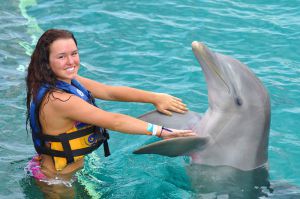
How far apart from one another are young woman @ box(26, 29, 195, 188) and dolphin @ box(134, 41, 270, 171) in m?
0.39

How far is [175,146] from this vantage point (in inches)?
229

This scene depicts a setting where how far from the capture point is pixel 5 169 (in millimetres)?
6840

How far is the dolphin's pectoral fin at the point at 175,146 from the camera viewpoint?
5.66 meters

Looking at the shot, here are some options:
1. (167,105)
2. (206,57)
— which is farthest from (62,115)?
(206,57)

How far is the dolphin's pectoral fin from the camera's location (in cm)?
566

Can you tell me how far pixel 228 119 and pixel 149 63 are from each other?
13.1ft

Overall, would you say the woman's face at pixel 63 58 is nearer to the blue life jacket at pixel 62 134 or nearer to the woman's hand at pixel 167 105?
the blue life jacket at pixel 62 134

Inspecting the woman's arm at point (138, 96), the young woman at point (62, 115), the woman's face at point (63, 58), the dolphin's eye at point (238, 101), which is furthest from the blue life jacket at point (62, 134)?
the dolphin's eye at point (238, 101)

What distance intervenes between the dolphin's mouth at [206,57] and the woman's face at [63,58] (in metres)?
1.23

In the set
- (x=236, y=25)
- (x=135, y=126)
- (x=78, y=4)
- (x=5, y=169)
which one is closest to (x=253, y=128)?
(x=135, y=126)

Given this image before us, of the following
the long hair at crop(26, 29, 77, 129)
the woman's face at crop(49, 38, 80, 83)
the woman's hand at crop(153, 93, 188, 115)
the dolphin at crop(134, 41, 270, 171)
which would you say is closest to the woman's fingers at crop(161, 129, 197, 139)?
the dolphin at crop(134, 41, 270, 171)

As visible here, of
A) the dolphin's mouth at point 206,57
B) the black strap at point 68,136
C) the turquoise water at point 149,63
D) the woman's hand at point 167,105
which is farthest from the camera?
the turquoise water at point 149,63

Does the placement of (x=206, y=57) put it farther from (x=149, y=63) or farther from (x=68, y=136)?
(x=149, y=63)

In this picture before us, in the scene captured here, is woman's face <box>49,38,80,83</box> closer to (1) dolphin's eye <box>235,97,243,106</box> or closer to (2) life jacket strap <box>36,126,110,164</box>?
(2) life jacket strap <box>36,126,110,164</box>
